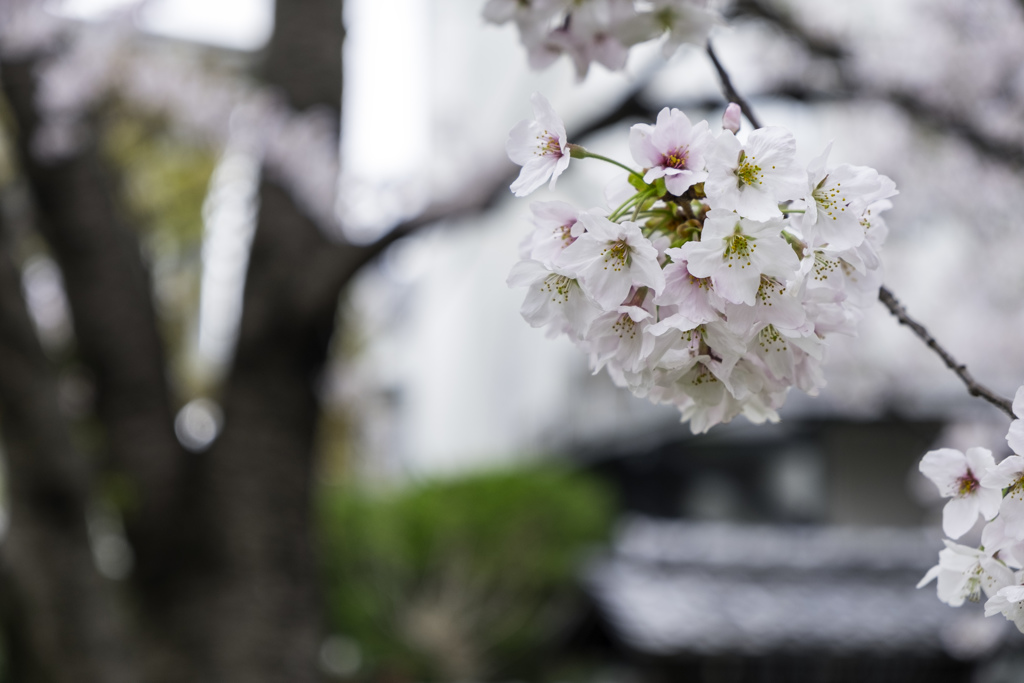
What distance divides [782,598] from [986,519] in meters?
4.64

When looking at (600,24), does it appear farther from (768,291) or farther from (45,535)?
(45,535)

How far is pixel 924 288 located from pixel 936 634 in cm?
306

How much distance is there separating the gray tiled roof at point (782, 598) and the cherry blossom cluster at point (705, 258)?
3342 mm

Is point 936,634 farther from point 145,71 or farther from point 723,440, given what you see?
point 145,71

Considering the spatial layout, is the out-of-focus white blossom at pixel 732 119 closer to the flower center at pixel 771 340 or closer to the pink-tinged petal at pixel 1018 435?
the flower center at pixel 771 340

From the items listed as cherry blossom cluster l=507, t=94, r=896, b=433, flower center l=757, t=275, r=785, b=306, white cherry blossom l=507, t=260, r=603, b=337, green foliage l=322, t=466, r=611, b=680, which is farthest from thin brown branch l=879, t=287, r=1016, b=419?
green foliage l=322, t=466, r=611, b=680

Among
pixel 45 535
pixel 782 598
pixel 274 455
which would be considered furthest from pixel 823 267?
pixel 782 598

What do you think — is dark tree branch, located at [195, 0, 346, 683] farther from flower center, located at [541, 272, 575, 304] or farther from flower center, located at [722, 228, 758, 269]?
flower center, located at [722, 228, 758, 269]

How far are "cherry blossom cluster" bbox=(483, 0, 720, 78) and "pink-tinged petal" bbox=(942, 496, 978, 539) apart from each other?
0.59 metres

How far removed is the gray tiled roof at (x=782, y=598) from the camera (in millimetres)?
4262

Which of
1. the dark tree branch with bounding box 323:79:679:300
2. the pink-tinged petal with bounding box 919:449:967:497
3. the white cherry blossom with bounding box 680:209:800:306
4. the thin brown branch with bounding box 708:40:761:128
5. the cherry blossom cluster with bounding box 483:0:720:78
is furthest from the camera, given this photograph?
the dark tree branch with bounding box 323:79:679:300

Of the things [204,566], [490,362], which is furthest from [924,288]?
[490,362]

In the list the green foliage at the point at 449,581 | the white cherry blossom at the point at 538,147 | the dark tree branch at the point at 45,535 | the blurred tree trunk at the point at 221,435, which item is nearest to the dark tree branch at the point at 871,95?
the blurred tree trunk at the point at 221,435

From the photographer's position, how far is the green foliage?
22.7ft
